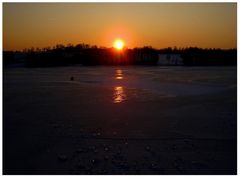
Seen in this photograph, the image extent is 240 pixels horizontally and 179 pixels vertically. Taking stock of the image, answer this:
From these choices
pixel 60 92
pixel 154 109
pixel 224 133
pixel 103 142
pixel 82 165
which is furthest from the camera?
pixel 60 92

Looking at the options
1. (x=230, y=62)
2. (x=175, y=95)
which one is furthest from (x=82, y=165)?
(x=230, y=62)

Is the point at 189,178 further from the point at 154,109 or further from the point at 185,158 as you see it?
the point at 154,109

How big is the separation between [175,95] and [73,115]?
11.5ft

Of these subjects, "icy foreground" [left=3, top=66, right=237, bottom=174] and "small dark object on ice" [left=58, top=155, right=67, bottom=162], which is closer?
"icy foreground" [left=3, top=66, right=237, bottom=174]

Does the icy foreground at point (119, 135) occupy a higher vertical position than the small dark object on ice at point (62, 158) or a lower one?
higher

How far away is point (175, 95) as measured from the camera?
29.1 ft

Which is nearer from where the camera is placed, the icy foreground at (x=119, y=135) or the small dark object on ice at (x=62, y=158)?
the icy foreground at (x=119, y=135)

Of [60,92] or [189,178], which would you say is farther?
[60,92]

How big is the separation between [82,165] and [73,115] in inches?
99.9

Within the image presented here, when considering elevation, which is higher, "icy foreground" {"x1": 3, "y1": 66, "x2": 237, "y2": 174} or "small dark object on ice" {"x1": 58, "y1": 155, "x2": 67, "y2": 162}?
"icy foreground" {"x1": 3, "y1": 66, "x2": 237, "y2": 174}

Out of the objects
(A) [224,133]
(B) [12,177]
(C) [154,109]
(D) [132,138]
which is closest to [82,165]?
(B) [12,177]

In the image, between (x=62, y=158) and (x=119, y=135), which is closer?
(x=62, y=158)

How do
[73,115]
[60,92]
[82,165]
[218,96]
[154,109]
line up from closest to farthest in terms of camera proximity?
[82,165], [73,115], [154,109], [218,96], [60,92]

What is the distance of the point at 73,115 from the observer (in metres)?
6.32
